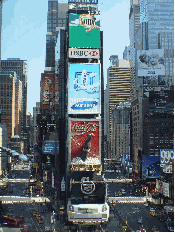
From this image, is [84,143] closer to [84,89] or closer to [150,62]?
[84,89]

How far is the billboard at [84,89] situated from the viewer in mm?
59750

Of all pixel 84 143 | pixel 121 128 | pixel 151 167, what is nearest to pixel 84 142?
pixel 84 143

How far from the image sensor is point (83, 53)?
61031 millimetres

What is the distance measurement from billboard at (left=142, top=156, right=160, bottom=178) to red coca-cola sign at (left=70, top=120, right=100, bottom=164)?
49.3 m

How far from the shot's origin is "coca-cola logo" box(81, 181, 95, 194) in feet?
181

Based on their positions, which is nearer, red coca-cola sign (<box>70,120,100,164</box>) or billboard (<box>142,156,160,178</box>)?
red coca-cola sign (<box>70,120,100,164</box>)

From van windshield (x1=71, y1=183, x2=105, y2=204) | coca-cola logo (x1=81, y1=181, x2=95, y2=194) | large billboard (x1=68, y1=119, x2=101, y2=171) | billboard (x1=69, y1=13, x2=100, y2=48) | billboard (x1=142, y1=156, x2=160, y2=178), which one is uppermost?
billboard (x1=69, y1=13, x2=100, y2=48)

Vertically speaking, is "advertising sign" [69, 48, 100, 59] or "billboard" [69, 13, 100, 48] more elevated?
"billboard" [69, 13, 100, 48]

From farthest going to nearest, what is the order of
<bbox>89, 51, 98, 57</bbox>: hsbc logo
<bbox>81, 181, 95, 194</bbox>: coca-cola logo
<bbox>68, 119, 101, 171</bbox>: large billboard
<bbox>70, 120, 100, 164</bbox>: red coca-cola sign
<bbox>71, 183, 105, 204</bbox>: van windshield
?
<bbox>89, 51, 98, 57</bbox>: hsbc logo
<bbox>70, 120, 100, 164</bbox>: red coca-cola sign
<bbox>68, 119, 101, 171</bbox>: large billboard
<bbox>81, 181, 95, 194</bbox>: coca-cola logo
<bbox>71, 183, 105, 204</bbox>: van windshield

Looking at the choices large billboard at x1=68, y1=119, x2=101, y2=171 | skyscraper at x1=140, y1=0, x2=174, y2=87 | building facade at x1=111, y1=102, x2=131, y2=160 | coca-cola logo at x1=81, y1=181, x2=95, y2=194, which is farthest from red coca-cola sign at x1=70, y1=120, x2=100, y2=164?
skyscraper at x1=140, y1=0, x2=174, y2=87

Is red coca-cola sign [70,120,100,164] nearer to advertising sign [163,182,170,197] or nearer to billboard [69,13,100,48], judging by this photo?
billboard [69,13,100,48]

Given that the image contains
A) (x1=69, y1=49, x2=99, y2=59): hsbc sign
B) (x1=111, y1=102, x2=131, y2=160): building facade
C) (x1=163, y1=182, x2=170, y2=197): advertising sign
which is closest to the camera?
(x1=69, y1=49, x2=99, y2=59): hsbc sign

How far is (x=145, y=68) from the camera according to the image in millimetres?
126625

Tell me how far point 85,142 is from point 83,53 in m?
14.4
